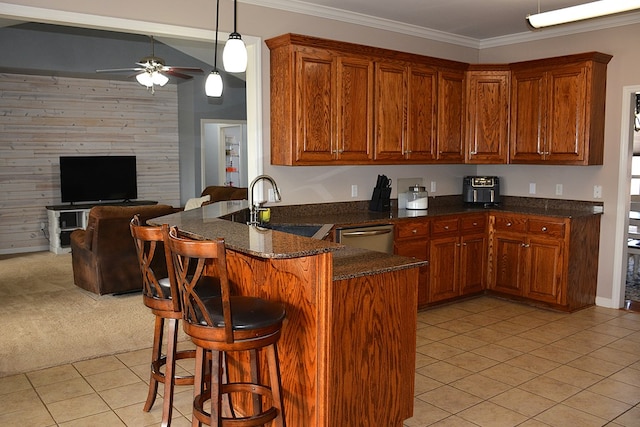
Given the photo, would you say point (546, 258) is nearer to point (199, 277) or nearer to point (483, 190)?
point (483, 190)

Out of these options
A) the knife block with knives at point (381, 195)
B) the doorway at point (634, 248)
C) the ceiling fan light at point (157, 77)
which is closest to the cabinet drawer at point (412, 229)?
the knife block with knives at point (381, 195)

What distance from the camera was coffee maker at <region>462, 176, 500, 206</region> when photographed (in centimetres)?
621

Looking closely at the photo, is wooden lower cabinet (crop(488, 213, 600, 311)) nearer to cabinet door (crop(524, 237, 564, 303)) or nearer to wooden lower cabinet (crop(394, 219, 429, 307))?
cabinet door (crop(524, 237, 564, 303))

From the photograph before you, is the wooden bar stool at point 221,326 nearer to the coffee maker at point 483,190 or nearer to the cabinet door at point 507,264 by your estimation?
the cabinet door at point 507,264

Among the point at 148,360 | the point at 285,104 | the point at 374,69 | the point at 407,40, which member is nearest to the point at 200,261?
the point at 148,360

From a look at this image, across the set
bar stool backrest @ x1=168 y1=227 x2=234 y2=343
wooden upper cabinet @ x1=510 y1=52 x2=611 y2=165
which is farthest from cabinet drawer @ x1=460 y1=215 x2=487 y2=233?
bar stool backrest @ x1=168 y1=227 x2=234 y2=343

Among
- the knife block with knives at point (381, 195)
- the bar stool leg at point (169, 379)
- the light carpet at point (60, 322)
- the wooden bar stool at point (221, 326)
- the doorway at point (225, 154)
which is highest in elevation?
the doorway at point (225, 154)

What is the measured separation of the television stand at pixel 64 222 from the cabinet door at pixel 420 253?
5375 millimetres

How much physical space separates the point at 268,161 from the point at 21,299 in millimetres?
3030

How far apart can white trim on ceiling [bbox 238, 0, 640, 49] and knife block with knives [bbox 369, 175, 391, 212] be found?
150 cm

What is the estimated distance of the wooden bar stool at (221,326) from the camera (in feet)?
7.39

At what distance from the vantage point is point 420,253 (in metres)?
5.27

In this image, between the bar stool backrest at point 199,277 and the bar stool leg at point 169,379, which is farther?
the bar stool leg at point 169,379

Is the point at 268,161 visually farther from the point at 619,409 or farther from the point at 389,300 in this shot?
the point at 619,409
